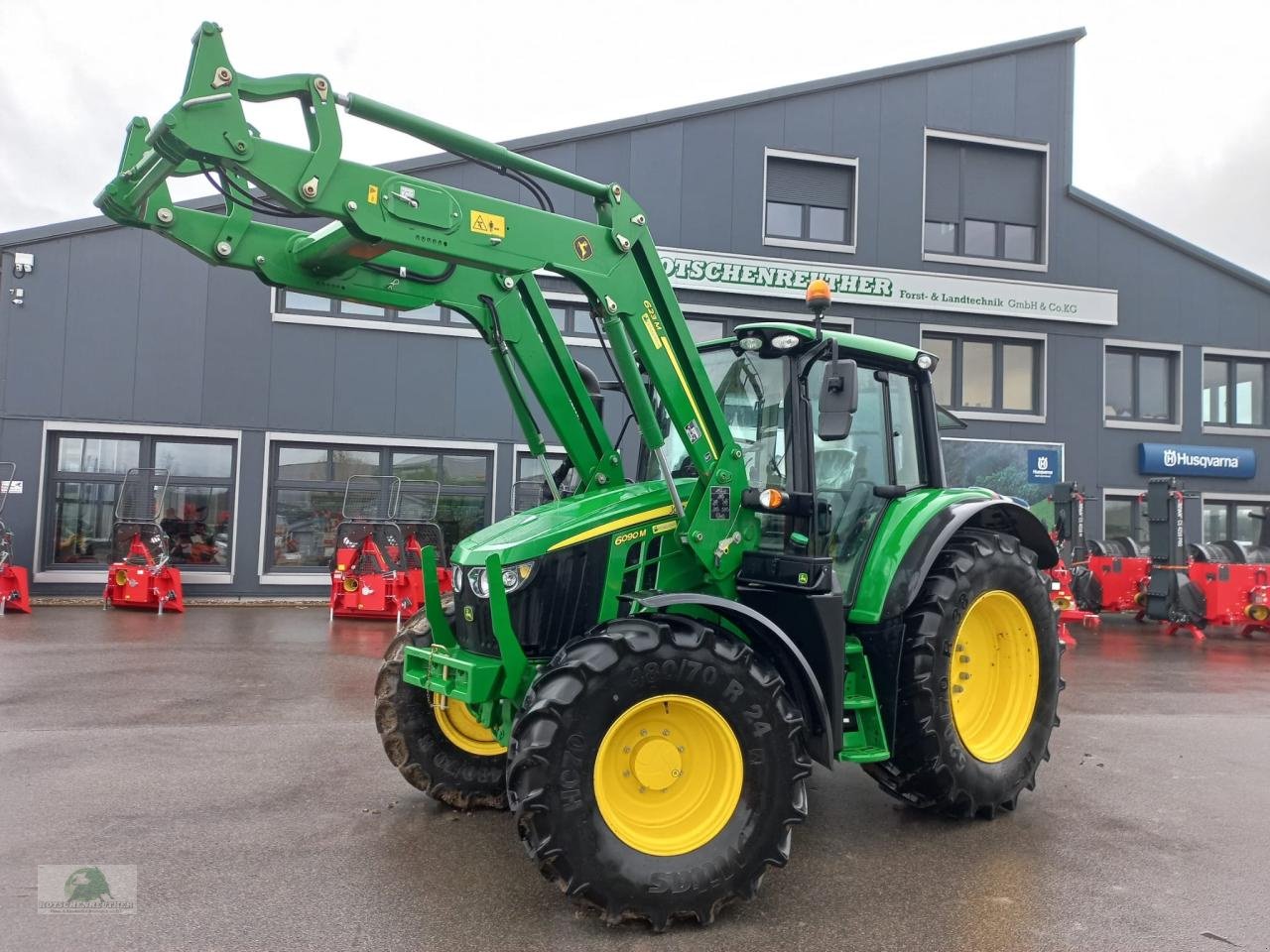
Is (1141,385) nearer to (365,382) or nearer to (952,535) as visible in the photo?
(365,382)

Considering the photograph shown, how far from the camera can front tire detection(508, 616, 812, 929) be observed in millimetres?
3424

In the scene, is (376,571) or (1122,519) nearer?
(376,571)

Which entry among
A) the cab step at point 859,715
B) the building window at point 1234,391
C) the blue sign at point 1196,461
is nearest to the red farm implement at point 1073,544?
the blue sign at point 1196,461

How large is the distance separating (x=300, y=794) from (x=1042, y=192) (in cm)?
1838

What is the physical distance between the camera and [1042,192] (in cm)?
1884

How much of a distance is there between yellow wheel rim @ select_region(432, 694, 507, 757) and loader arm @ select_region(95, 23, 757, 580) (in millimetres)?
1316

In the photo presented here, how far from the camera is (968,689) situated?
17.0 ft


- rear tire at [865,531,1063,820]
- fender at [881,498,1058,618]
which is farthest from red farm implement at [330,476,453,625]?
rear tire at [865,531,1063,820]

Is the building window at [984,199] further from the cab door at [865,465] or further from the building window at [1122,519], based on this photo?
the cab door at [865,465]

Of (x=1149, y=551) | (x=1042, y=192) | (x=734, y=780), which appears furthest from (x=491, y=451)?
(x=734, y=780)

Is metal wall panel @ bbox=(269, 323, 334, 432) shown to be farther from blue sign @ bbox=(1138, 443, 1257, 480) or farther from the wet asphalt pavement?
blue sign @ bbox=(1138, 443, 1257, 480)

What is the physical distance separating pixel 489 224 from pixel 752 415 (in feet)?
5.41

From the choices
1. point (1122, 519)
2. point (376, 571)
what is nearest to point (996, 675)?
point (376, 571)

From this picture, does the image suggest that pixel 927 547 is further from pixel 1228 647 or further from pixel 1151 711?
pixel 1228 647
